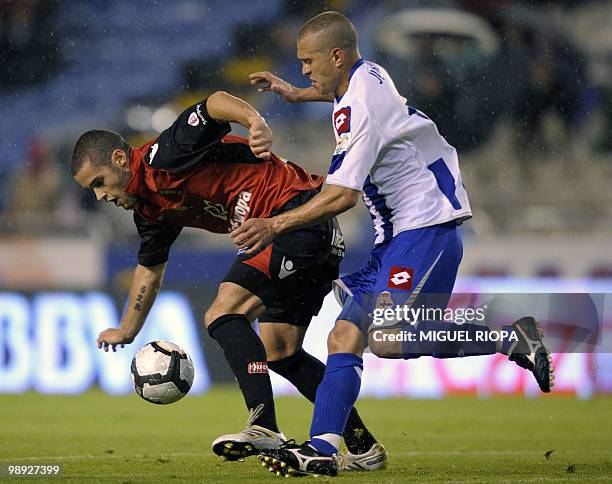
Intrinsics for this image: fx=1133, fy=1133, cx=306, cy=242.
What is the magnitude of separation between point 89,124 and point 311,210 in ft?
40.3

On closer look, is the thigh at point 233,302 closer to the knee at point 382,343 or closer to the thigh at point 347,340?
the thigh at point 347,340

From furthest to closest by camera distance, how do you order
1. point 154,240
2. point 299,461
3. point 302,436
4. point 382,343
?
point 302,436
point 154,240
point 382,343
point 299,461

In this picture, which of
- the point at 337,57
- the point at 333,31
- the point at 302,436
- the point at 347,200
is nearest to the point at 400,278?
the point at 347,200

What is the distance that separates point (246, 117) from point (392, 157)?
71 cm

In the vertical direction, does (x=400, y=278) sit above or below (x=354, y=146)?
below

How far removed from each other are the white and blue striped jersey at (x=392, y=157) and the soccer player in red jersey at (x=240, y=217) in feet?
1.43

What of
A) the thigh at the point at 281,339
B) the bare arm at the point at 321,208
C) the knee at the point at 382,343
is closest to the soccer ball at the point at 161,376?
the thigh at the point at 281,339

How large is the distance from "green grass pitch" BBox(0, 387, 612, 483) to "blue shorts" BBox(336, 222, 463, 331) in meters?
0.77

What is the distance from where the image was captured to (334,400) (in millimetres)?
4871

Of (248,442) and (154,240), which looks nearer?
(248,442)

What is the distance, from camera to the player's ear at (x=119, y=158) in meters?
5.30

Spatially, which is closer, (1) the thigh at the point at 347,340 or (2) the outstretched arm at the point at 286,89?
(1) the thigh at the point at 347,340

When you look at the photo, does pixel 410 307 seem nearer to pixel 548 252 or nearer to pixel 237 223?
pixel 237 223

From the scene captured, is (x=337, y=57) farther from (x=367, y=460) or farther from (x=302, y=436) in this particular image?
(x=302, y=436)
